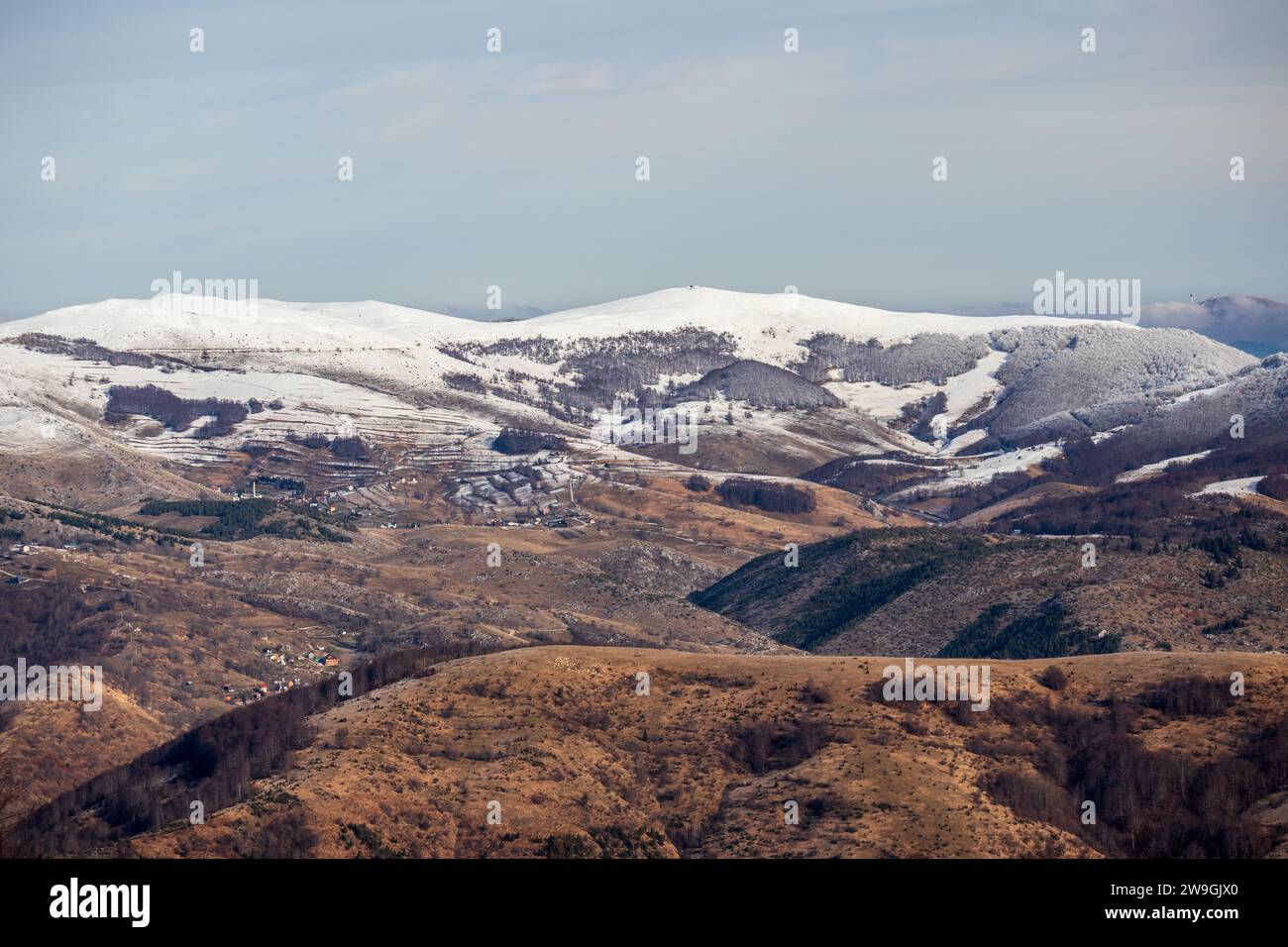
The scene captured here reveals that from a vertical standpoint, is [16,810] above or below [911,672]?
below

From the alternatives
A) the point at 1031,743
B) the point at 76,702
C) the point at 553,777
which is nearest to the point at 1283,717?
the point at 1031,743

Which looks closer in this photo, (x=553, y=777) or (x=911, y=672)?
(x=553, y=777)

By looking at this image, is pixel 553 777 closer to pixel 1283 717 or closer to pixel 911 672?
pixel 911 672
